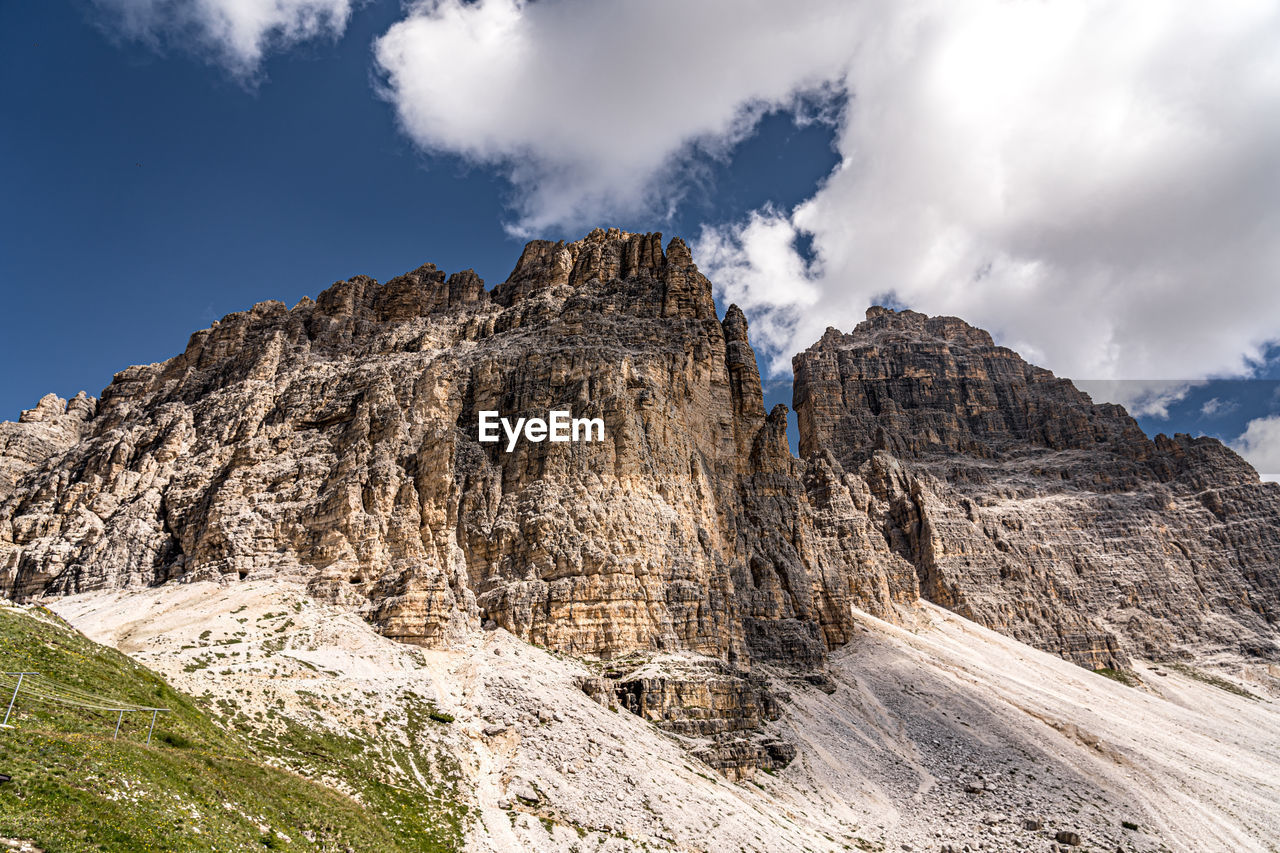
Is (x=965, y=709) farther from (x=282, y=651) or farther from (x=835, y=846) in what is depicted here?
(x=282, y=651)

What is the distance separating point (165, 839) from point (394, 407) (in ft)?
228

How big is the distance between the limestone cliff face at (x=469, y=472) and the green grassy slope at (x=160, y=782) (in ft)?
75.1

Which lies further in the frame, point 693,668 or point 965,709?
point 965,709

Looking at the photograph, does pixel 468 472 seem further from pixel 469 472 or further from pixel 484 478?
pixel 484 478

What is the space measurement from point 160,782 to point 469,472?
5905 centimetres

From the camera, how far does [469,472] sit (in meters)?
81.5

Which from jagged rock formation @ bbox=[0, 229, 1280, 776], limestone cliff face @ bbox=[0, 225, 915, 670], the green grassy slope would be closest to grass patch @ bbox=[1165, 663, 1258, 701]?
jagged rock formation @ bbox=[0, 229, 1280, 776]

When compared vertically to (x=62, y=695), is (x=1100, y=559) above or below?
above

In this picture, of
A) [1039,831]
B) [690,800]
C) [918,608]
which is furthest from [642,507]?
[918,608]

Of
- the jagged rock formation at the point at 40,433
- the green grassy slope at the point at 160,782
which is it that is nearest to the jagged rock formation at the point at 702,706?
the green grassy slope at the point at 160,782

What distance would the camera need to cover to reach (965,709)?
291 feet

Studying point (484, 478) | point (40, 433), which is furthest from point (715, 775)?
point (40, 433)

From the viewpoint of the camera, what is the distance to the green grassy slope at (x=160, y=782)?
19.1 m

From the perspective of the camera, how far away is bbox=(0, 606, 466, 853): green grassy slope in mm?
19094
